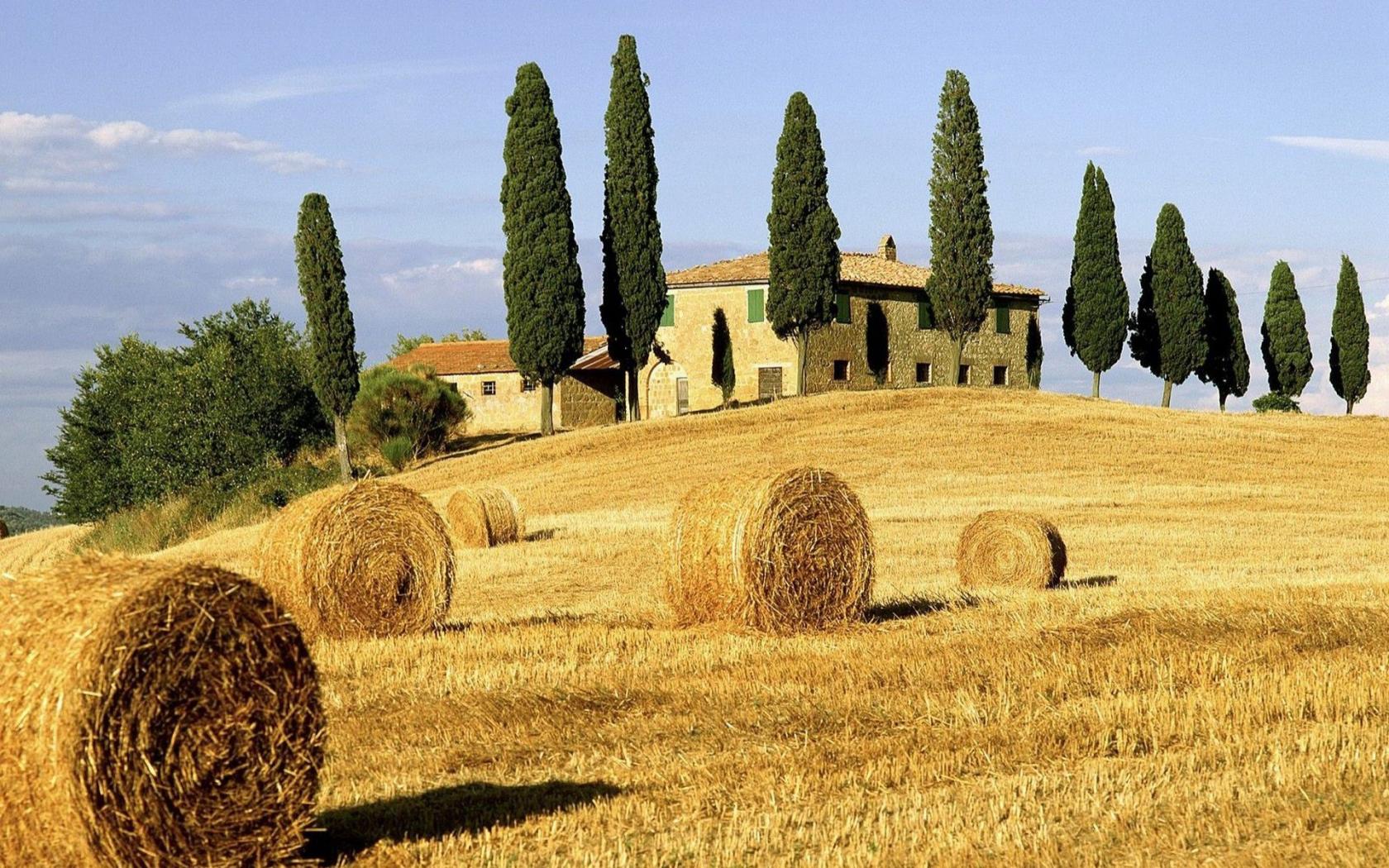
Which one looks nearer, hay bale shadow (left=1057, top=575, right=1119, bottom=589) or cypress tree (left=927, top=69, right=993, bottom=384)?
hay bale shadow (left=1057, top=575, right=1119, bottom=589)

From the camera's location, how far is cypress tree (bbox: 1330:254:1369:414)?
71.6 meters

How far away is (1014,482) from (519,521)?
14028 mm

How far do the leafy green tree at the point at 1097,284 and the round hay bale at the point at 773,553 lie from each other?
46.6m

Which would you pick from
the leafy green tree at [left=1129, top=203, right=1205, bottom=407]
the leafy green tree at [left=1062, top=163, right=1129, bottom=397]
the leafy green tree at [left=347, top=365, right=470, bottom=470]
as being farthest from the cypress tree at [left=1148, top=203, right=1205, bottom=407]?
the leafy green tree at [left=347, top=365, right=470, bottom=470]

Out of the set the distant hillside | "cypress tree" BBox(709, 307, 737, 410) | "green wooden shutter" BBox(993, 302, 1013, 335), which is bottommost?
the distant hillside

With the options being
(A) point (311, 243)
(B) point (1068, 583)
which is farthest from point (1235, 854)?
(A) point (311, 243)

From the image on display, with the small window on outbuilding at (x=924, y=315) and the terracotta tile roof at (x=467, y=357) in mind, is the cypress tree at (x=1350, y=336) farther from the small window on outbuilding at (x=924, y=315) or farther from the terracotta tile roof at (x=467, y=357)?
the terracotta tile roof at (x=467, y=357)

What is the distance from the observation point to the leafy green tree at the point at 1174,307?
62812mm

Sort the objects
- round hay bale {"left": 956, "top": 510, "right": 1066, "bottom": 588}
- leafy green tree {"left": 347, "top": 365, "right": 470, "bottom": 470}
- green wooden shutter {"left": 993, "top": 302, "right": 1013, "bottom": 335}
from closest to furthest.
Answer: round hay bale {"left": 956, "top": 510, "right": 1066, "bottom": 588}, leafy green tree {"left": 347, "top": 365, "right": 470, "bottom": 470}, green wooden shutter {"left": 993, "top": 302, "right": 1013, "bottom": 335}

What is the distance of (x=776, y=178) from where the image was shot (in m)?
55.7

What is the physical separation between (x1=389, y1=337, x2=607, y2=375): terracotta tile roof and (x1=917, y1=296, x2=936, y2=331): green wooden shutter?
14.1 m

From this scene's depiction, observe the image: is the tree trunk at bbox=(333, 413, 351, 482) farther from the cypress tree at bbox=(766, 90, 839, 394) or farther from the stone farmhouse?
the cypress tree at bbox=(766, 90, 839, 394)

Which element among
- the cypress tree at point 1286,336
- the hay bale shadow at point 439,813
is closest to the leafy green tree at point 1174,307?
the cypress tree at point 1286,336

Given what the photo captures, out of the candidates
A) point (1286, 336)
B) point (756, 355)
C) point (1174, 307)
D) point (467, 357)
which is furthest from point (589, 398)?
point (1286, 336)
